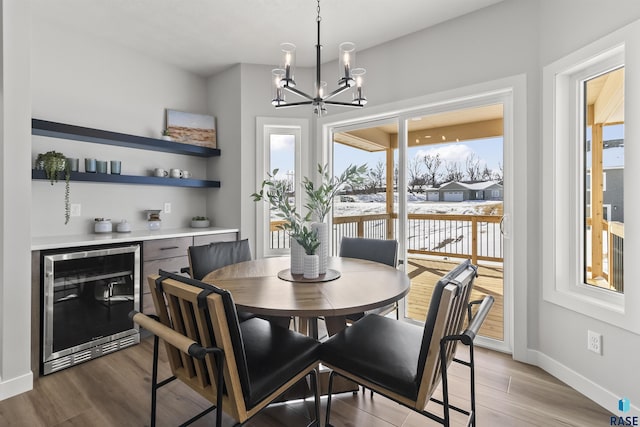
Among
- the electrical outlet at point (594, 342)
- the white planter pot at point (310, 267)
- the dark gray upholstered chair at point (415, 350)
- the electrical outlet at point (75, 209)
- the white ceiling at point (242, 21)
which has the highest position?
the white ceiling at point (242, 21)

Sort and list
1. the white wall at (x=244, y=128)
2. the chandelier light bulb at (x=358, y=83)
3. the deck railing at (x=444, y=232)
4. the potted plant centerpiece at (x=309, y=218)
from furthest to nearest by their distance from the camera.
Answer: the white wall at (x=244, y=128) < the deck railing at (x=444, y=232) < the chandelier light bulb at (x=358, y=83) < the potted plant centerpiece at (x=309, y=218)

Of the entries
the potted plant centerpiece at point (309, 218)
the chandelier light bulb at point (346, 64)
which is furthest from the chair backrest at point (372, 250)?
the chandelier light bulb at point (346, 64)

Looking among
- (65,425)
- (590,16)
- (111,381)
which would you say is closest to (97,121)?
(111,381)

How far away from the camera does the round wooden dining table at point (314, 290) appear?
1.40m

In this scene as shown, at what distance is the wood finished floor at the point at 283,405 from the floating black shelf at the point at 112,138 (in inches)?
74.7

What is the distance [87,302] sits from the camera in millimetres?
2492

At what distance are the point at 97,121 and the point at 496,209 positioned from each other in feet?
12.5

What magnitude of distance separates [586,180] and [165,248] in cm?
344

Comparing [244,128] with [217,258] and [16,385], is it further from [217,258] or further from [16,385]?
[16,385]

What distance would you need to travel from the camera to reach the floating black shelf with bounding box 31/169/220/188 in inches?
104

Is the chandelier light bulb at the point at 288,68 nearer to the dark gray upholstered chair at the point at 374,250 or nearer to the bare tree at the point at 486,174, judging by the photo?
the dark gray upholstered chair at the point at 374,250

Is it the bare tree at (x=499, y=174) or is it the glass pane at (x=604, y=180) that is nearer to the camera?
the glass pane at (x=604, y=180)

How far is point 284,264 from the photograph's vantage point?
2330mm

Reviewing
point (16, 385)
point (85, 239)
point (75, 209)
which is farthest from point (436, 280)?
point (75, 209)
